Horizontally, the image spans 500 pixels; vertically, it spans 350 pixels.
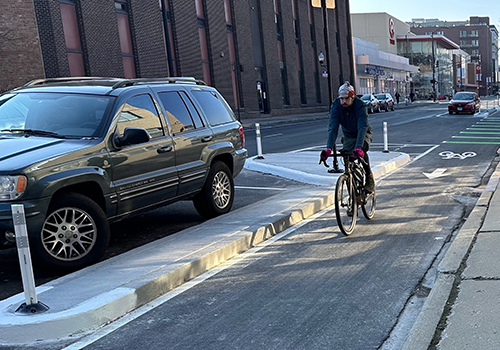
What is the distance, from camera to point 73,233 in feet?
18.8

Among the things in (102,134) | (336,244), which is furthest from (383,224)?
(102,134)

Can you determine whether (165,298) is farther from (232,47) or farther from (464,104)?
(232,47)

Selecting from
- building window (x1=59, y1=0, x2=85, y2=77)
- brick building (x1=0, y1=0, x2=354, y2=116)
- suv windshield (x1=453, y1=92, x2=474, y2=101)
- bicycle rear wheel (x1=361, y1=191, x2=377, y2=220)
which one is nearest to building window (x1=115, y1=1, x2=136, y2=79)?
brick building (x1=0, y1=0, x2=354, y2=116)

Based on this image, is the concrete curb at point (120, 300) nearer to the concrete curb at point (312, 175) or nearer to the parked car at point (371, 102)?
the concrete curb at point (312, 175)

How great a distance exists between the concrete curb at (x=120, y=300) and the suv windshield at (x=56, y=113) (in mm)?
1760

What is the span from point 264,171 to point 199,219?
491 cm

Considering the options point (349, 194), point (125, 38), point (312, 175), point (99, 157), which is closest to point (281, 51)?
point (125, 38)

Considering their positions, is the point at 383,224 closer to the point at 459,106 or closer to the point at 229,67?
the point at 459,106

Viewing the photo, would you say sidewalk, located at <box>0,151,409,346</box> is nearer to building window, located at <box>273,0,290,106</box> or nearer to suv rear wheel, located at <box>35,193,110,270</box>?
suv rear wheel, located at <box>35,193,110,270</box>

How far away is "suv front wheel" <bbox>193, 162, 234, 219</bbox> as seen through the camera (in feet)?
26.3

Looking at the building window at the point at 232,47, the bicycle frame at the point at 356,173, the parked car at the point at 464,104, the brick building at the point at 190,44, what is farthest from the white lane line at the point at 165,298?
the building window at the point at 232,47

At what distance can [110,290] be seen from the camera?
4.96m

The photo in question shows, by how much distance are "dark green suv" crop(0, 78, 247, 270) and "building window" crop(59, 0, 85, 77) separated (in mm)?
23322

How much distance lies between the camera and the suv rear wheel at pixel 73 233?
18.1ft
